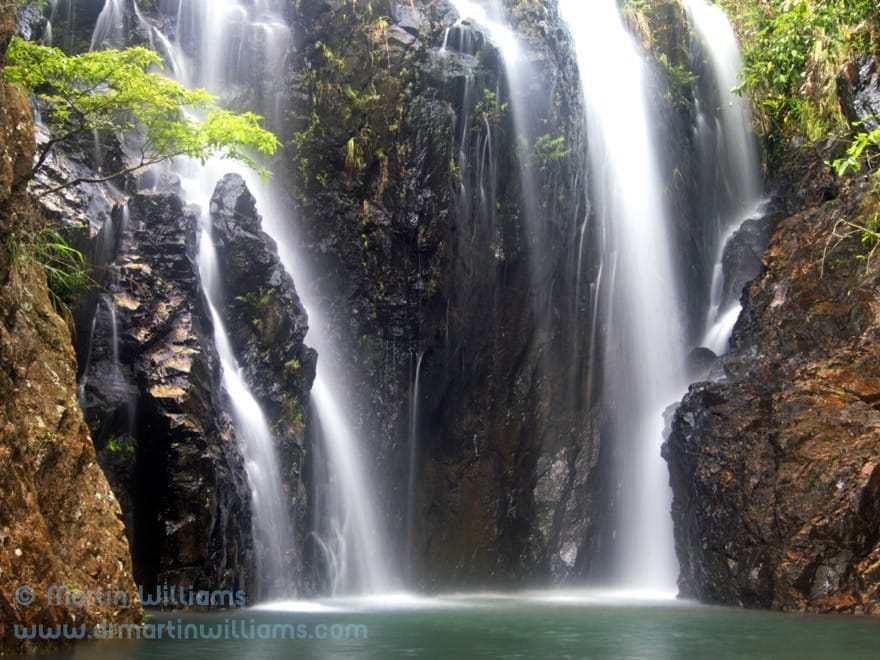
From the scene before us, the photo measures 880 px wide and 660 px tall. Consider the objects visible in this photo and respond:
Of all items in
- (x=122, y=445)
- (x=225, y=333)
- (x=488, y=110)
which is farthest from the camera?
(x=488, y=110)

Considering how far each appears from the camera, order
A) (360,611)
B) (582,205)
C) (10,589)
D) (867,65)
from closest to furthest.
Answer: (10,589), (360,611), (867,65), (582,205)

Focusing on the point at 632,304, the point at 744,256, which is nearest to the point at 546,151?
the point at 632,304

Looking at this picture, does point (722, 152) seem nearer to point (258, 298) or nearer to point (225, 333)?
point (258, 298)

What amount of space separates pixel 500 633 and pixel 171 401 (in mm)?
5819

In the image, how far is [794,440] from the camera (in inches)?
545

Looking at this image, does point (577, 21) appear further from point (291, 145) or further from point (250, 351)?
point (250, 351)

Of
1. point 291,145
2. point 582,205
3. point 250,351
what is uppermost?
point 291,145

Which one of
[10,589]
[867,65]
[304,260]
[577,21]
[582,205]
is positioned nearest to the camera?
[10,589]

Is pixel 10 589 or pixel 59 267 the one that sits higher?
pixel 59 267

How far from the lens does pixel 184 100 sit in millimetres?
11820

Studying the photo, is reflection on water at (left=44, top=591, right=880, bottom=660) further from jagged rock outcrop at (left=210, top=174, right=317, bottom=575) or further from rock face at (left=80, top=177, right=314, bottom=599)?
jagged rock outcrop at (left=210, top=174, right=317, bottom=575)

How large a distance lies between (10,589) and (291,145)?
45.0 feet

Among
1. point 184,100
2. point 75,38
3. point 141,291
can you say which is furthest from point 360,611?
point 75,38
